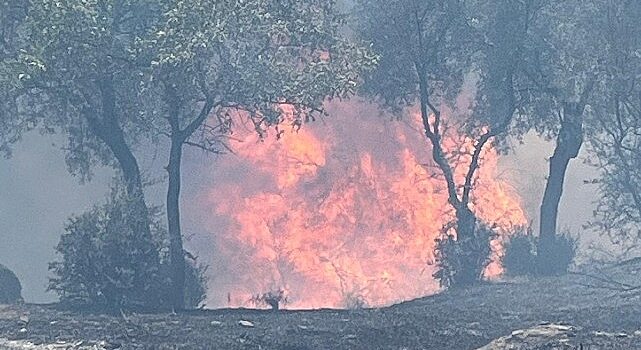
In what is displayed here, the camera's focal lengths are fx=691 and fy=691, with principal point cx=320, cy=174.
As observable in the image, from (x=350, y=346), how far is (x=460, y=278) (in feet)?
49.4

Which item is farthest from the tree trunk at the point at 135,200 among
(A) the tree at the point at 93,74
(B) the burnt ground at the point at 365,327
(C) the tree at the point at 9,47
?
(C) the tree at the point at 9,47

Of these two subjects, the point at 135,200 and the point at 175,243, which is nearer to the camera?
the point at 135,200

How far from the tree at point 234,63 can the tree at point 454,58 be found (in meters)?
4.30

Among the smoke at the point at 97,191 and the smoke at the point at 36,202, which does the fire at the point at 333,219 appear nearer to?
the smoke at the point at 97,191

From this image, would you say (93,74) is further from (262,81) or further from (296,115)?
(296,115)

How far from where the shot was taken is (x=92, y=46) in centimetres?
2038

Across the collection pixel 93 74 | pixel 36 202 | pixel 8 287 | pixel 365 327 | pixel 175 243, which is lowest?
pixel 365 327

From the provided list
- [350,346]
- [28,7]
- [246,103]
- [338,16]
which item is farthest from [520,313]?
[28,7]

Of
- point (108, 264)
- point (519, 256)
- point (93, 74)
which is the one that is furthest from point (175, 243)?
point (519, 256)

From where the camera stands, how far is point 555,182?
3039cm

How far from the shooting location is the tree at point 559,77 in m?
24.3

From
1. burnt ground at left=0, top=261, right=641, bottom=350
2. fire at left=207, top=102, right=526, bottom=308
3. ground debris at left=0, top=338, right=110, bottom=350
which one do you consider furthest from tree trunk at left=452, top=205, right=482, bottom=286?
fire at left=207, top=102, right=526, bottom=308

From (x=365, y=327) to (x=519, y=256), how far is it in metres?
15.9

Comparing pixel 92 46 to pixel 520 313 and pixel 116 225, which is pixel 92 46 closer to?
pixel 116 225
